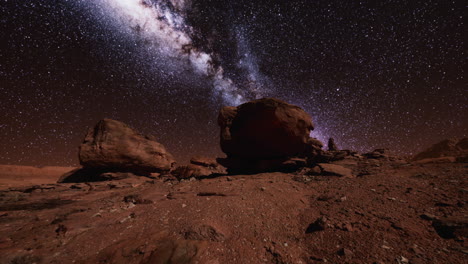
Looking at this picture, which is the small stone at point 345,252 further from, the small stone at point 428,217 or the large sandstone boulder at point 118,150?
the large sandstone boulder at point 118,150

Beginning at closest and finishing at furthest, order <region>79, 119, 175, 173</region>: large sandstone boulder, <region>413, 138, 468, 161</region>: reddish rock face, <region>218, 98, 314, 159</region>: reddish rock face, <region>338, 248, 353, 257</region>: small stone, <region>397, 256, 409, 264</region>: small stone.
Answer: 1. <region>397, 256, 409, 264</region>: small stone
2. <region>338, 248, 353, 257</region>: small stone
3. <region>218, 98, 314, 159</region>: reddish rock face
4. <region>79, 119, 175, 173</region>: large sandstone boulder
5. <region>413, 138, 468, 161</region>: reddish rock face

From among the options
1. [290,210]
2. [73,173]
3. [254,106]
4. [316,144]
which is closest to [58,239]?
[290,210]

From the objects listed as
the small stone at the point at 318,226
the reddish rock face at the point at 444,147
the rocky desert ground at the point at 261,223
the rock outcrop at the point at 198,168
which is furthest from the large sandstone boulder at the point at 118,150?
the reddish rock face at the point at 444,147

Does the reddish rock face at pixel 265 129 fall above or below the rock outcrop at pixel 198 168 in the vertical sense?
above

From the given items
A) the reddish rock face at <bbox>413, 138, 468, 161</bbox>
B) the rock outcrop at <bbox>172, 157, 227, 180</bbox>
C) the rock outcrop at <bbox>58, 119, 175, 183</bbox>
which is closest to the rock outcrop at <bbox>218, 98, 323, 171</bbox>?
the rock outcrop at <bbox>172, 157, 227, 180</bbox>

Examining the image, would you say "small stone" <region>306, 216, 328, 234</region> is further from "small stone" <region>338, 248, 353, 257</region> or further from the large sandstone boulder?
the large sandstone boulder

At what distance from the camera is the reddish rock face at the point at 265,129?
12.3 m

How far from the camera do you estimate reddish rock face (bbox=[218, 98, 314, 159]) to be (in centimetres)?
1233

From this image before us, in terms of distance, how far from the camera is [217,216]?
473cm

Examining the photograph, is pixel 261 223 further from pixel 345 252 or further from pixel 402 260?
pixel 402 260

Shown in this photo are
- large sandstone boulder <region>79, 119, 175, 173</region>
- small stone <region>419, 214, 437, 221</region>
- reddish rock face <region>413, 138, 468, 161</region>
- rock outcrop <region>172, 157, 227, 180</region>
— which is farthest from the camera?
reddish rock face <region>413, 138, 468, 161</region>

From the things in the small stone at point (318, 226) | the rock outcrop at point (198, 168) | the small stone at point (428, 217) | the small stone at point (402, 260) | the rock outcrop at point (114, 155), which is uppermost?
the rock outcrop at point (114, 155)

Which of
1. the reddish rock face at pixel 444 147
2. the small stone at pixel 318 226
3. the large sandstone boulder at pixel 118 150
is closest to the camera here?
the small stone at pixel 318 226

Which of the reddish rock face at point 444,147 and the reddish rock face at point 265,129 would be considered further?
the reddish rock face at point 444,147
